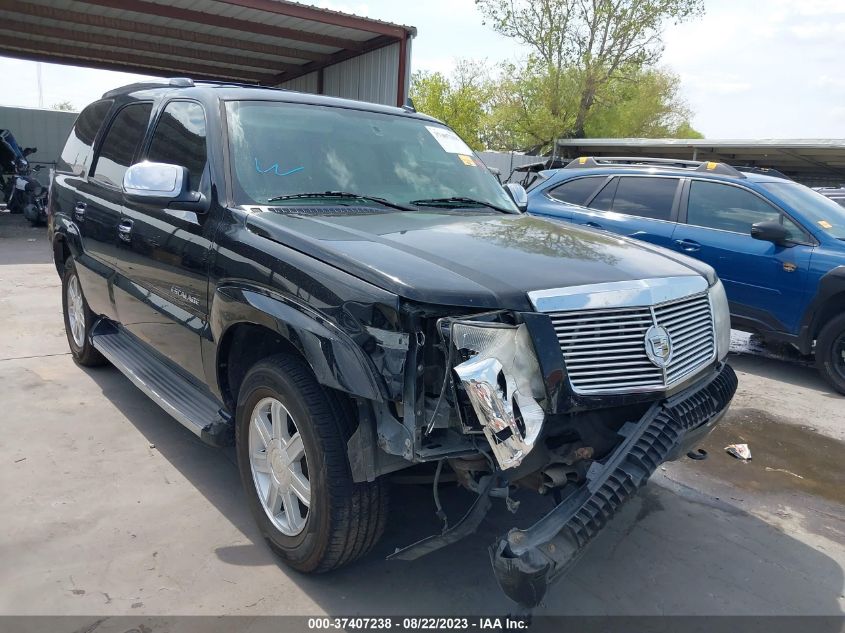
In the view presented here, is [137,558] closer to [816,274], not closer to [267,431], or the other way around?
[267,431]

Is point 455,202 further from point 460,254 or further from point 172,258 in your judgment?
point 172,258

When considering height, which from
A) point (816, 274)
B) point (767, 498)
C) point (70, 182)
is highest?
point (70, 182)

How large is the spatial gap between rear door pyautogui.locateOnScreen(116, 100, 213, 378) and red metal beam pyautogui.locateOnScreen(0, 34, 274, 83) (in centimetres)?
1500

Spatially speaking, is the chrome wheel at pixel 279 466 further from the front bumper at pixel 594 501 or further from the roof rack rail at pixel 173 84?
the roof rack rail at pixel 173 84

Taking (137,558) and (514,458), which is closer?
(514,458)

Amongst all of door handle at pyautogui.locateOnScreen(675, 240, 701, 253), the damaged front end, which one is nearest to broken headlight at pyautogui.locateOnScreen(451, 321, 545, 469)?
the damaged front end

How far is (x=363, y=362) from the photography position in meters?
2.25

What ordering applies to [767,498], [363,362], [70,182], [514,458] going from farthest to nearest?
[70,182] → [767,498] → [363,362] → [514,458]

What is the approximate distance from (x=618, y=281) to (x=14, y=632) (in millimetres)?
2587

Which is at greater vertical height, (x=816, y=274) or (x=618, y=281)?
(x=618, y=281)

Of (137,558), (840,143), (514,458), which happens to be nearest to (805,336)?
(514,458)

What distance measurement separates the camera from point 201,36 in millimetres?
14211

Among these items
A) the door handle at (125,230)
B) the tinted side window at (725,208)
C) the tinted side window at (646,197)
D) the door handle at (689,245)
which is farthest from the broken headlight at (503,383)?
the tinted side window at (646,197)

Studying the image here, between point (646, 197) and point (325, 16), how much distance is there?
25.1 feet
